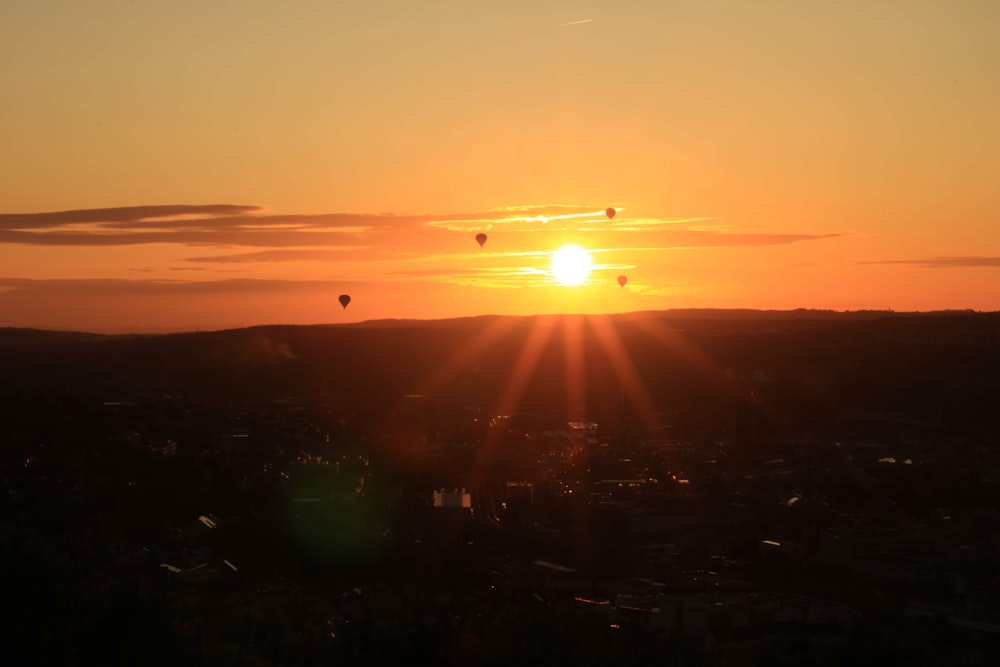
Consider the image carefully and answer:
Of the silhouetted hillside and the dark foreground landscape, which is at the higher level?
the silhouetted hillside

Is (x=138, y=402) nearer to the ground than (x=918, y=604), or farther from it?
farther from it

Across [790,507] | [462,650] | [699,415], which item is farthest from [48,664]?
[699,415]

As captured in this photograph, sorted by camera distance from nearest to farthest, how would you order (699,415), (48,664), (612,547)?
(48,664)
(612,547)
(699,415)

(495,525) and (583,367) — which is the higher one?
(583,367)

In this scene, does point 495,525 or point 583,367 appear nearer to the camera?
point 495,525

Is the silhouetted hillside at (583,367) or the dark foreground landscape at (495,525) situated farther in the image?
the silhouetted hillside at (583,367)

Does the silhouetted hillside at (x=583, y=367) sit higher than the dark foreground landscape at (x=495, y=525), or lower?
higher

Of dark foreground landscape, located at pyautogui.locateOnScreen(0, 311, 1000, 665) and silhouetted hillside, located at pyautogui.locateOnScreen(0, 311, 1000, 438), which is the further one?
silhouetted hillside, located at pyautogui.locateOnScreen(0, 311, 1000, 438)

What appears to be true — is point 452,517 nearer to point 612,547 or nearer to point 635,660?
point 612,547
